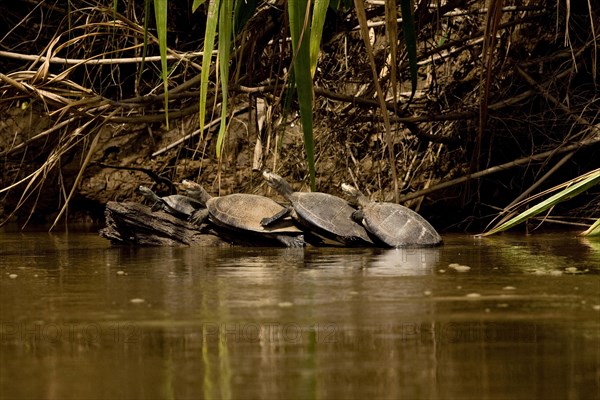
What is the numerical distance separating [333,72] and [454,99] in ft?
2.68

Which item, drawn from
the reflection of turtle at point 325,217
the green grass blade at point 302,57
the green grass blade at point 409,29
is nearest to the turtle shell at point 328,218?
the reflection of turtle at point 325,217

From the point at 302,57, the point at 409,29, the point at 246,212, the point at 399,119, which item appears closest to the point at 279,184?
the point at 246,212

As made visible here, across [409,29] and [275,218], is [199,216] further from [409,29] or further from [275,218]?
[409,29]

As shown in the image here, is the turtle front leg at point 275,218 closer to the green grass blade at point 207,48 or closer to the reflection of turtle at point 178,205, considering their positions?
the reflection of turtle at point 178,205

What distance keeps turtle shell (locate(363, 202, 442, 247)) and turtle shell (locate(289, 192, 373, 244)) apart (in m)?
0.07

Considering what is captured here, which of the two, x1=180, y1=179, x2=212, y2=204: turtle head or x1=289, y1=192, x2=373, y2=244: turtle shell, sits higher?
x1=180, y1=179, x2=212, y2=204: turtle head

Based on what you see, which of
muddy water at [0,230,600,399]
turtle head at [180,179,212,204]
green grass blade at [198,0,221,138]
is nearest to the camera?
muddy water at [0,230,600,399]

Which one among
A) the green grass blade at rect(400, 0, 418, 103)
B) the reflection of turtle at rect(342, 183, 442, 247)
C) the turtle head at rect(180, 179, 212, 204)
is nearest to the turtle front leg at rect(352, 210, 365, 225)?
the reflection of turtle at rect(342, 183, 442, 247)

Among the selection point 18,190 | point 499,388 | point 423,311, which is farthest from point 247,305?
point 18,190

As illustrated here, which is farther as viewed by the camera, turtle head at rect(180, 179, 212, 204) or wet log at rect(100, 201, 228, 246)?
→ turtle head at rect(180, 179, 212, 204)

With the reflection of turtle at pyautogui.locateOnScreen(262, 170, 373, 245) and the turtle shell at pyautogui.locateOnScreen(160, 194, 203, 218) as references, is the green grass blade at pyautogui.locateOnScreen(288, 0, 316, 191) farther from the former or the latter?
the turtle shell at pyautogui.locateOnScreen(160, 194, 203, 218)

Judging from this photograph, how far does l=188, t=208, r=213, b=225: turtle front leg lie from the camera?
18.3 ft

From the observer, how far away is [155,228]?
5605mm

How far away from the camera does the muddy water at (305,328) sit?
6.31ft
